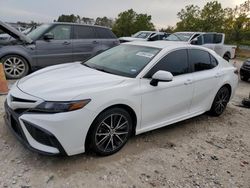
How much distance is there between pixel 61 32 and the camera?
778 cm

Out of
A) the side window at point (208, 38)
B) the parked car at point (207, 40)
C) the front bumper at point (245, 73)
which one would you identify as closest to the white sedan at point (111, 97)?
the front bumper at point (245, 73)

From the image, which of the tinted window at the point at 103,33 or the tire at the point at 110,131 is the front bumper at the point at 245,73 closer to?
the tinted window at the point at 103,33

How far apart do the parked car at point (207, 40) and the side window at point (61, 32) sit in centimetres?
716

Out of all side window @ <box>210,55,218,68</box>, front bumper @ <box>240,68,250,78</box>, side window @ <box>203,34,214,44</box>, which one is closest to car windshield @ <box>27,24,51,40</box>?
side window @ <box>210,55,218,68</box>

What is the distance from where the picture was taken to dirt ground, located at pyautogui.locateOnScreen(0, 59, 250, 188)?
9.62 ft

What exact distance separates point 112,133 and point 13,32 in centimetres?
467

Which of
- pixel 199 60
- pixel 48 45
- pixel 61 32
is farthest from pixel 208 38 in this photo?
pixel 199 60

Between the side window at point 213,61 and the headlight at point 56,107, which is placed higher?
the side window at point 213,61

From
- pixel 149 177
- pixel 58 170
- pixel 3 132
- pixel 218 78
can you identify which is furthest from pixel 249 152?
pixel 3 132

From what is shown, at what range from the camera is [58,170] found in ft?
10.0

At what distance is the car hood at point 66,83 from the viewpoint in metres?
3.01

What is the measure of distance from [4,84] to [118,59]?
3.03m

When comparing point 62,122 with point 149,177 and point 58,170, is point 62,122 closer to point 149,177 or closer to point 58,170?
point 58,170

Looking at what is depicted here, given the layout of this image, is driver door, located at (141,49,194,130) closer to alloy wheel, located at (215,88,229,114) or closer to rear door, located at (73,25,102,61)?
alloy wheel, located at (215,88,229,114)
